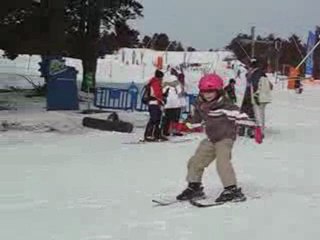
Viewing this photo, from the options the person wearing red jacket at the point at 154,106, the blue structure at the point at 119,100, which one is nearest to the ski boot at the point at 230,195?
the person wearing red jacket at the point at 154,106

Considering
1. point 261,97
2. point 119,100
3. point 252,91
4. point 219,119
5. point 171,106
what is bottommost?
point 119,100

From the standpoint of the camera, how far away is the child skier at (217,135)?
8.96 m

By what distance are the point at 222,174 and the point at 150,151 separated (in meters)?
6.42

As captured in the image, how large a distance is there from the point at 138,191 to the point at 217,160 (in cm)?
146

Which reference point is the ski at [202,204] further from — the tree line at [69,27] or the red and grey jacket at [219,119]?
the tree line at [69,27]

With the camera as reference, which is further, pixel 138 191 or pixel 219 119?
pixel 138 191

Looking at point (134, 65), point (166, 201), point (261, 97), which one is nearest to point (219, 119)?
point (166, 201)

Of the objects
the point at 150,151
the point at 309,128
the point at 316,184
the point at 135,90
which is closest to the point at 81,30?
the point at 135,90

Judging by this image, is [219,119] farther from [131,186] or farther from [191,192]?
[131,186]

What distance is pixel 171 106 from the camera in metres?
18.0

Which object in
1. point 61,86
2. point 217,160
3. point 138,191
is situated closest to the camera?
point 217,160

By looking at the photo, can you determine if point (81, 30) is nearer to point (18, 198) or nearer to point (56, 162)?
point (56, 162)

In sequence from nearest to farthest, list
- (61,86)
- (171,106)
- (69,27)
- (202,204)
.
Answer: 1. (202,204)
2. (171,106)
3. (61,86)
4. (69,27)

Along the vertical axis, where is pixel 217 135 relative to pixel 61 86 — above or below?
above
